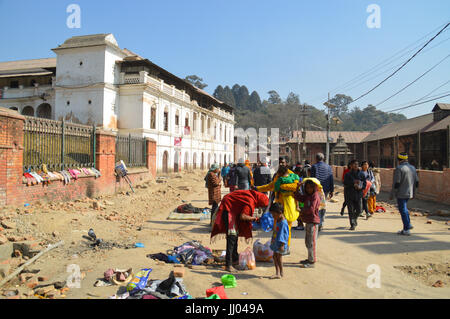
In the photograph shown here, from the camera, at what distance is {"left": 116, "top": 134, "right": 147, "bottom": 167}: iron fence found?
1399cm

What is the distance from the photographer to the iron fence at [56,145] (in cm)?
830

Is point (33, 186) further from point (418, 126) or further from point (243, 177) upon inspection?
point (418, 126)

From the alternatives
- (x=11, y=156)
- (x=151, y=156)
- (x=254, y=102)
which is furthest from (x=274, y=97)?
(x=11, y=156)

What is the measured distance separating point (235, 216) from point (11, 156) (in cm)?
596

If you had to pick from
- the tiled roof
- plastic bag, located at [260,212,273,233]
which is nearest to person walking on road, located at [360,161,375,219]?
plastic bag, located at [260,212,273,233]

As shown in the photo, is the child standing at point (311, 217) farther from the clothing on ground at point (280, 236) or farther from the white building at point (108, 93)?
the white building at point (108, 93)

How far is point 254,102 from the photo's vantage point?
10481 centimetres

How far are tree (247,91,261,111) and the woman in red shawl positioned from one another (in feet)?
327

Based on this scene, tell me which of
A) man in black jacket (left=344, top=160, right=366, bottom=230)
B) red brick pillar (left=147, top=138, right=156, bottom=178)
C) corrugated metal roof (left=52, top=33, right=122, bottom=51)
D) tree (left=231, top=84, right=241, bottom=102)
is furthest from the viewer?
tree (left=231, top=84, right=241, bottom=102)

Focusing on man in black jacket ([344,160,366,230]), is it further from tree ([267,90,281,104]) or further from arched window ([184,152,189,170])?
tree ([267,90,281,104])

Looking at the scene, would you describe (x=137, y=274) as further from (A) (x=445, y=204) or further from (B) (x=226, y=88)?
(B) (x=226, y=88)

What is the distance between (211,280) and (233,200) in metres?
1.28

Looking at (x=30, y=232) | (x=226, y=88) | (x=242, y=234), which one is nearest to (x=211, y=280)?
(x=242, y=234)
